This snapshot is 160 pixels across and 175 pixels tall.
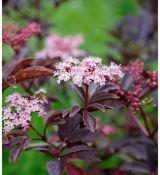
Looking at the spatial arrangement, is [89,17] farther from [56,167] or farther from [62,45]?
[56,167]

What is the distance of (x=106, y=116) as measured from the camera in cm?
188

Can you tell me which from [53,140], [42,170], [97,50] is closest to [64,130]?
[53,140]

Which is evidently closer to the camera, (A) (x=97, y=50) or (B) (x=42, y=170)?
(B) (x=42, y=170)

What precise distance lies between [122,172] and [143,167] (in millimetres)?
99

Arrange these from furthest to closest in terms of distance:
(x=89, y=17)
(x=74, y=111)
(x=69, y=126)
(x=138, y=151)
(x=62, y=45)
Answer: (x=89, y=17), (x=62, y=45), (x=138, y=151), (x=69, y=126), (x=74, y=111)

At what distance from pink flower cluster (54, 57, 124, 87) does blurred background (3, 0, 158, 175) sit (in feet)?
0.90

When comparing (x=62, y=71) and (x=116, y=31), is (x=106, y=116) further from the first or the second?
(x=62, y=71)

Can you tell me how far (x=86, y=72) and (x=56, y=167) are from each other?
0.65ft

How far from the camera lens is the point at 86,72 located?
0.96 meters

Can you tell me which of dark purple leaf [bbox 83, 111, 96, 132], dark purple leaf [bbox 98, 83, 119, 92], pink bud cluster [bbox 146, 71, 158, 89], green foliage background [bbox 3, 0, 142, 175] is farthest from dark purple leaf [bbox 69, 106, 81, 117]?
green foliage background [bbox 3, 0, 142, 175]

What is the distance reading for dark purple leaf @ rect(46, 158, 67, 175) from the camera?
0.96m

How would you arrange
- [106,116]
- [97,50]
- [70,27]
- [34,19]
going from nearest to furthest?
[106,116] → [34,19] → [97,50] → [70,27]

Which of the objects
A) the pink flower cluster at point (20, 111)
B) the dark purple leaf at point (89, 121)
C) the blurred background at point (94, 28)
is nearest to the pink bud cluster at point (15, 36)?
the blurred background at point (94, 28)


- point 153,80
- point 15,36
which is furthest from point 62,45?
point 153,80
